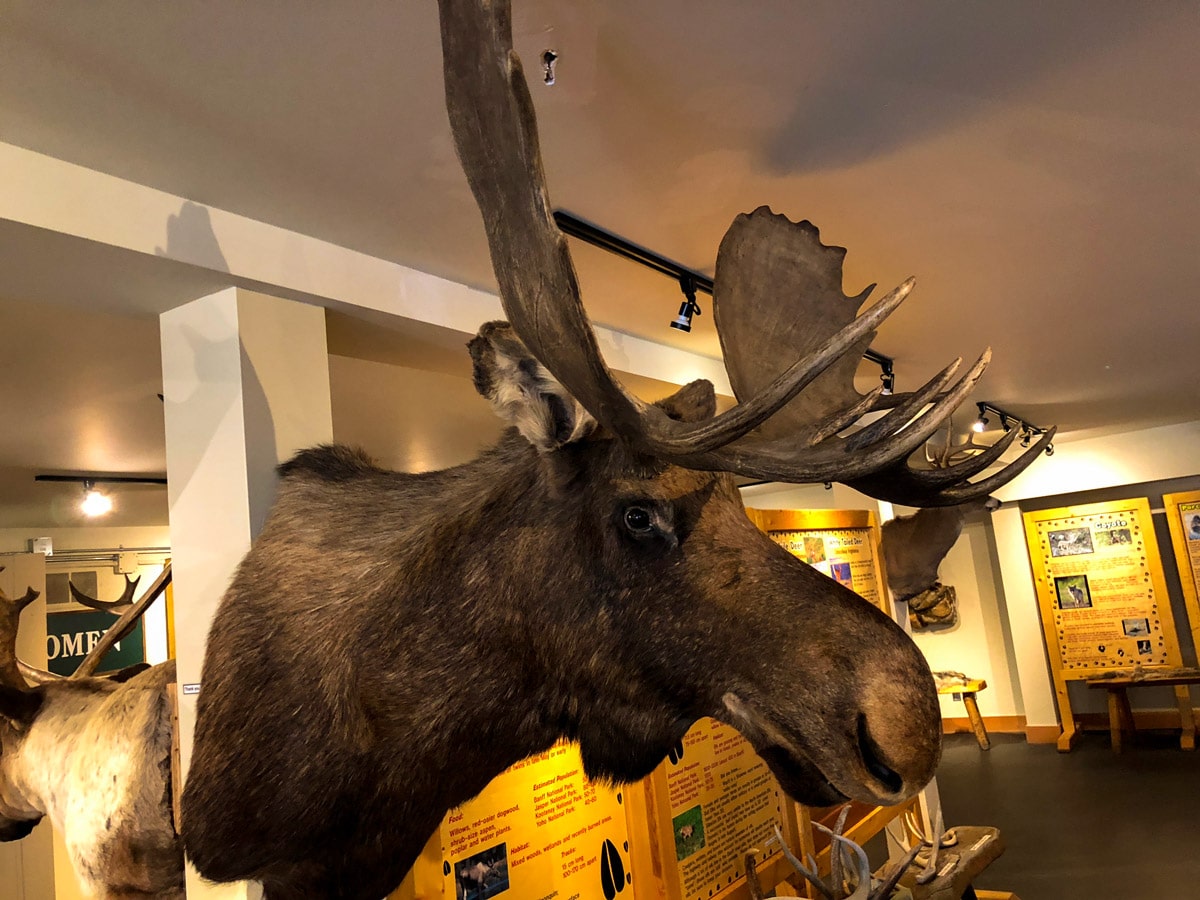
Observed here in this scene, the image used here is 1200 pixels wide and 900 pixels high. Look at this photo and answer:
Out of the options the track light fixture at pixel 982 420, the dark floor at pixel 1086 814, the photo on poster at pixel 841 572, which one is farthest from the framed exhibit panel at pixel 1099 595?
the photo on poster at pixel 841 572

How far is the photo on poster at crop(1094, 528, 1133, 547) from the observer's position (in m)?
7.95

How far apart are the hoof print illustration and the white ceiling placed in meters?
1.81

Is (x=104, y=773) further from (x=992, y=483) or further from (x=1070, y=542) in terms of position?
(x=1070, y=542)

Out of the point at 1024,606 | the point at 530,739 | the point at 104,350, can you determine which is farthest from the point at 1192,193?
the point at 1024,606

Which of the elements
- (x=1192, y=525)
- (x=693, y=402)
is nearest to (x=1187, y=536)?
(x=1192, y=525)

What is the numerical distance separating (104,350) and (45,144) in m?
1.53

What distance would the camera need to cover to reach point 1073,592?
8156mm

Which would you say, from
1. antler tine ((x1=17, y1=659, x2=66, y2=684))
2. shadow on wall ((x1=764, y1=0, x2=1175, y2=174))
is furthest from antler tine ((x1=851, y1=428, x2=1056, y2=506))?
antler tine ((x1=17, y1=659, x2=66, y2=684))

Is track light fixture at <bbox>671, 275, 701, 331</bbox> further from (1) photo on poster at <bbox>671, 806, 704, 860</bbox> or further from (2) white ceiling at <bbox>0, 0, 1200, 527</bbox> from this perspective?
(1) photo on poster at <bbox>671, 806, 704, 860</bbox>

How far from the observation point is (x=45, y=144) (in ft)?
5.05

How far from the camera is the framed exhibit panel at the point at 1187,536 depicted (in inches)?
304

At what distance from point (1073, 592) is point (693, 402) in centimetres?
829

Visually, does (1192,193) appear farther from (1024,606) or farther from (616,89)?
(1024,606)

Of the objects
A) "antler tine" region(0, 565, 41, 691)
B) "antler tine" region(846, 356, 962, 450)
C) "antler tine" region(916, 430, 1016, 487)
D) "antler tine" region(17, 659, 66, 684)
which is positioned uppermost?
"antler tine" region(846, 356, 962, 450)
